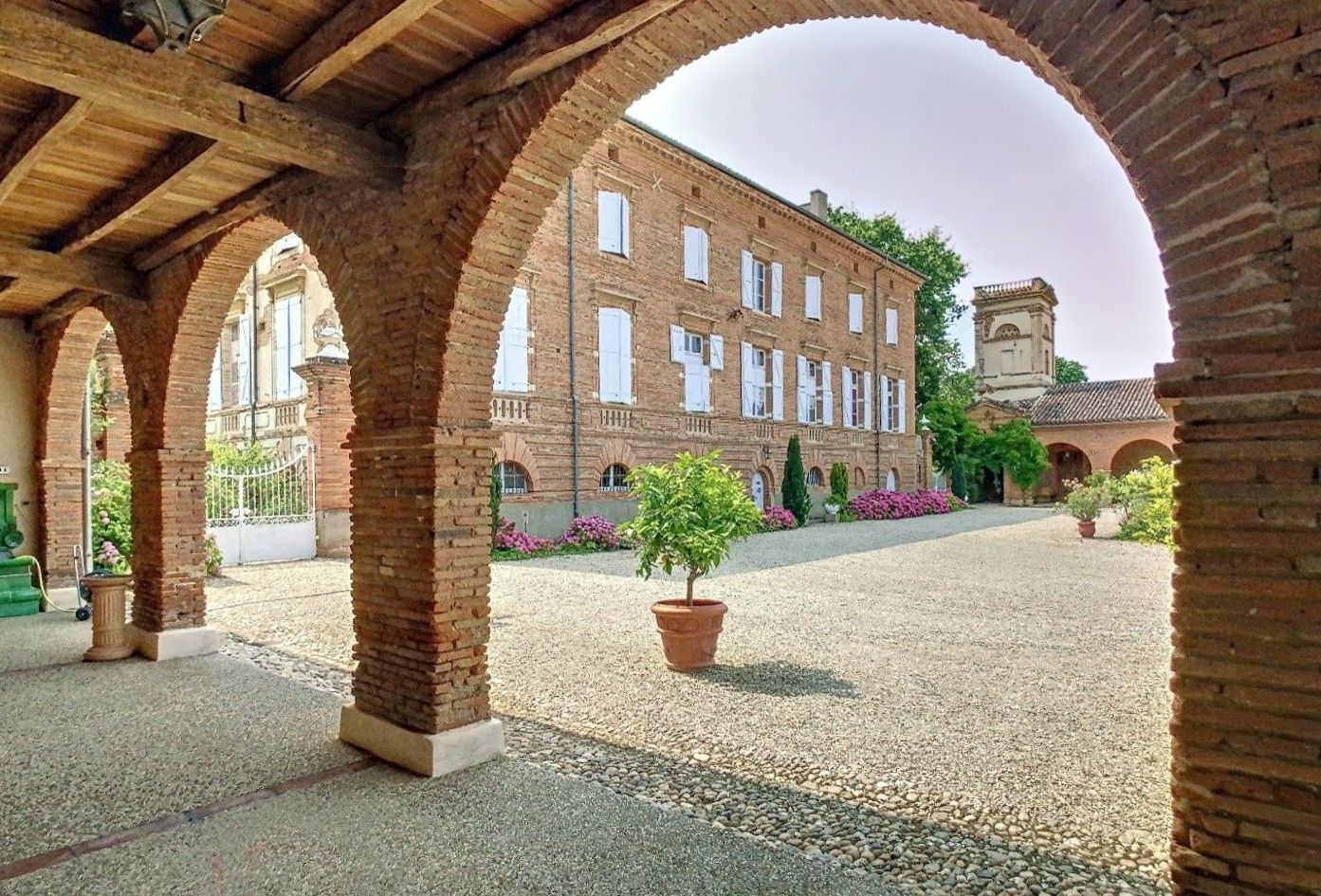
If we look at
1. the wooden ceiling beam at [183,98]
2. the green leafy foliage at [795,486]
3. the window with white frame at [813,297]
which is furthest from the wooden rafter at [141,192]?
the window with white frame at [813,297]

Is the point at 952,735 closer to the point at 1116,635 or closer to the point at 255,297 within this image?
the point at 1116,635

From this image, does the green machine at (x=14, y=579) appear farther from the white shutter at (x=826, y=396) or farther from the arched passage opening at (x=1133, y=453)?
the arched passage opening at (x=1133, y=453)

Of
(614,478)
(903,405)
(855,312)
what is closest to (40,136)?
(614,478)

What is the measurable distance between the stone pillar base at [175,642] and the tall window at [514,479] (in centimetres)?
788

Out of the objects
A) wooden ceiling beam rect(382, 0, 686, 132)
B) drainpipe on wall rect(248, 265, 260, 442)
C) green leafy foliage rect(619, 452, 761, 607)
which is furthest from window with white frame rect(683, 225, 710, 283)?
wooden ceiling beam rect(382, 0, 686, 132)

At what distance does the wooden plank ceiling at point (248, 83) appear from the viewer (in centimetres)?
347

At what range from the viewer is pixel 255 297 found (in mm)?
17562

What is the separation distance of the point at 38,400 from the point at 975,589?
1248 centimetres

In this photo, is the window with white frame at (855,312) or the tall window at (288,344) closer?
the tall window at (288,344)

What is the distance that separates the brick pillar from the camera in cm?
1439

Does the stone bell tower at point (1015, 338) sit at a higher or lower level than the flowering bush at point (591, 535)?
higher

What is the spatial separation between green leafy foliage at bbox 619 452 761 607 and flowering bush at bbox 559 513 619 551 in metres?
9.04

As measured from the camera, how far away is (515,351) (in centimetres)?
1543

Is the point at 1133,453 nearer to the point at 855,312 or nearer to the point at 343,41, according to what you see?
the point at 855,312
